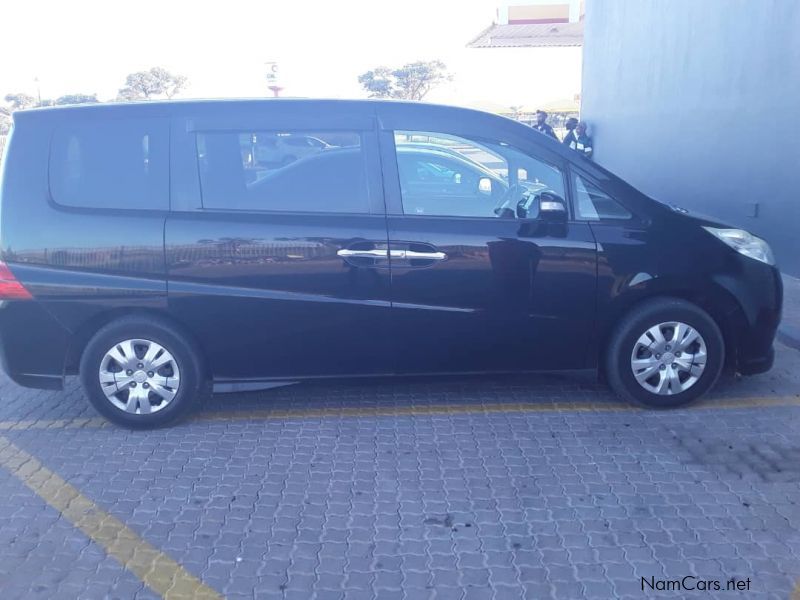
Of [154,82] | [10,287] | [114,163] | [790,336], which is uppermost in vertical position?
[154,82]

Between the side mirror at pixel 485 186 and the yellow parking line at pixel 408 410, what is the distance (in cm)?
136

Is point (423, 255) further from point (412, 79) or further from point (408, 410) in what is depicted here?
point (412, 79)

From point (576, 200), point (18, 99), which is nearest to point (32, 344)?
point (576, 200)

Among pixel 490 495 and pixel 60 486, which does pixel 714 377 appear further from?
pixel 60 486

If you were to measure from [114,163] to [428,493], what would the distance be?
2623 mm

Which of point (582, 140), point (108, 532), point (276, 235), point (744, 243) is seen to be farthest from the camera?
point (582, 140)

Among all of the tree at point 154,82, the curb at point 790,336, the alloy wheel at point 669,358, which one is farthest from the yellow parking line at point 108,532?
the tree at point 154,82

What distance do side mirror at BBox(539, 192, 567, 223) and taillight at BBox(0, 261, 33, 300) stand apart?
3.01 meters

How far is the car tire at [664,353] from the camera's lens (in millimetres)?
4996

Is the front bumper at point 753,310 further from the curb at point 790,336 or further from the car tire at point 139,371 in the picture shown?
the car tire at point 139,371

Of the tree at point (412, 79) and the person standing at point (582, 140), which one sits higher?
the tree at point (412, 79)

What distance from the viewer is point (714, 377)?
5109 millimetres

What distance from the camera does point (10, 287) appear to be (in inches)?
189

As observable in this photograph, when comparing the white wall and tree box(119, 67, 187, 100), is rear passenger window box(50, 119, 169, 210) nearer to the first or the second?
the white wall
